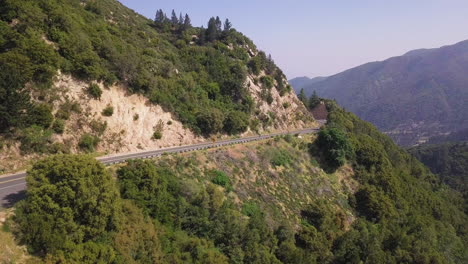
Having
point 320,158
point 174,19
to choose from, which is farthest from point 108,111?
point 174,19

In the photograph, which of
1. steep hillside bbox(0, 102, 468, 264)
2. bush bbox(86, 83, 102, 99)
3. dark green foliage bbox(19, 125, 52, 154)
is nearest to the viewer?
steep hillside bbox(0, 102, 468, 264)

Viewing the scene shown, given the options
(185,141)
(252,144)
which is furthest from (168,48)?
(252,144)

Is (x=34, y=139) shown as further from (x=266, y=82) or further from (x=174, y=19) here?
(x=174, y=19)

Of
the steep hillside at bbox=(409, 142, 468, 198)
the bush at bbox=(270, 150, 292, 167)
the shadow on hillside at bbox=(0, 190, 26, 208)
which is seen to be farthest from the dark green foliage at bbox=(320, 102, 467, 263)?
the steep hillside at bbox=(409, 142, 468, 198)

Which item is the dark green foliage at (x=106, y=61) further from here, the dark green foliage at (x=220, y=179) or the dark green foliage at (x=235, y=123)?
the dark green foliage at (x=220, y=179)

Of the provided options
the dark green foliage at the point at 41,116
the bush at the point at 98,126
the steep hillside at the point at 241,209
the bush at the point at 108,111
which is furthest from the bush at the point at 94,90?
the steep hillside at the point at 241,209

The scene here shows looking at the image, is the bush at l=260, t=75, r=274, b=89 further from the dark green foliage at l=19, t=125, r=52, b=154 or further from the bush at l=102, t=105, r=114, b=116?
the dark green foliage at l=19, t=125, r=52, b=154
